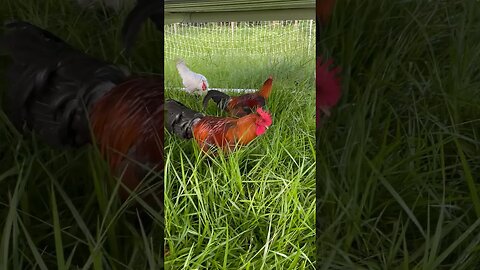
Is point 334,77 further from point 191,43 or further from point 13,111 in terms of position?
point 191,43

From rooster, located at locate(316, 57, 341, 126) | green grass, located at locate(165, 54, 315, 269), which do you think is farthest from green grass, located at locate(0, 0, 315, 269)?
rooster, located at locate(316, 57, 341, 126)

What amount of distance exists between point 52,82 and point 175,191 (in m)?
0.99

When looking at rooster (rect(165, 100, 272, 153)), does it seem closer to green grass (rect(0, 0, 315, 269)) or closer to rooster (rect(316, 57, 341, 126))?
green grass (rect(0, 0, 315, 269))

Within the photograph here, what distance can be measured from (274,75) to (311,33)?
0.21 metres

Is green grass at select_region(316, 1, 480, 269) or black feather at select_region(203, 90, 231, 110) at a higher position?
green grass at select_region(316, 1, 480, 269)

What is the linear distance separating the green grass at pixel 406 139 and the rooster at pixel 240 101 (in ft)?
3.55

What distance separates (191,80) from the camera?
1.56m

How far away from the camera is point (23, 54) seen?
42cm

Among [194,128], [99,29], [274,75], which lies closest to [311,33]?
[274,75]

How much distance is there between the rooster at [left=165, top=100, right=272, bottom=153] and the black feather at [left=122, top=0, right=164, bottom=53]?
100 centimetres

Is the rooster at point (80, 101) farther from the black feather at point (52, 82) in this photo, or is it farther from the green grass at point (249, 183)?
the green grass at point (249, 183)

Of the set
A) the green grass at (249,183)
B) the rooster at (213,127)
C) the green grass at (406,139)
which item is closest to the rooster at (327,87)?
the green grass at (406,139)

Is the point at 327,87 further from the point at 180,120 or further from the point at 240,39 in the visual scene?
the point at 240,39

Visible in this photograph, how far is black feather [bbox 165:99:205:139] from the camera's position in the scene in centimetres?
147
